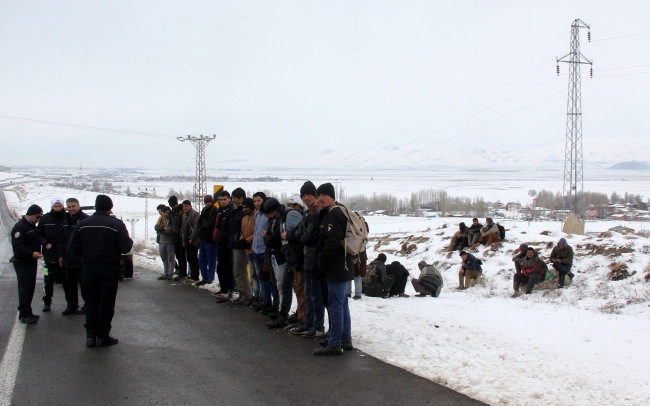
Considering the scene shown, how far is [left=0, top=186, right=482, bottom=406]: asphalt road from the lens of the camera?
17.2 ft

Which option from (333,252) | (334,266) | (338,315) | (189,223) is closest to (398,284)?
(189,223)

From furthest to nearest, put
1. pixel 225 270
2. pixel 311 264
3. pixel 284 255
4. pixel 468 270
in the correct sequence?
pixel 468 270 < pixel 225 270 < pixel 284 255 < pixel 311 264

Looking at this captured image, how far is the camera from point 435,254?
24.2 meters

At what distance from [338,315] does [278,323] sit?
67.5 inches

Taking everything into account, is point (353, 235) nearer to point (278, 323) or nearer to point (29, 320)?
point (278, 323)

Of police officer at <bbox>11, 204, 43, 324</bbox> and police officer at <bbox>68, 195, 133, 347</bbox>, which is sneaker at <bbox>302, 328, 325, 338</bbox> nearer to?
police officer at <bbox>68, 195, 133, 347</bbox>

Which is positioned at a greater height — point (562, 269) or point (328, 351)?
point (328, 351)

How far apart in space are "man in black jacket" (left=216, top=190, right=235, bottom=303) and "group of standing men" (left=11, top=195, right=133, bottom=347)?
2.65m

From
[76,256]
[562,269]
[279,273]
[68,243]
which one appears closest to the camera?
[76,256]

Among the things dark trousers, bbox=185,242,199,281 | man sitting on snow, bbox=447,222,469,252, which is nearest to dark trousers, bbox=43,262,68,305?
dark trousers, bbox=185,242,199,281

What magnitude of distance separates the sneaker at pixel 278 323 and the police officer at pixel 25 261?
3.79 metres

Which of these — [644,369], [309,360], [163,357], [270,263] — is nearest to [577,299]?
[644,369]

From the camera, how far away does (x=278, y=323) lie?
8.25 m

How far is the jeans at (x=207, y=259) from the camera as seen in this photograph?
12.5 m
